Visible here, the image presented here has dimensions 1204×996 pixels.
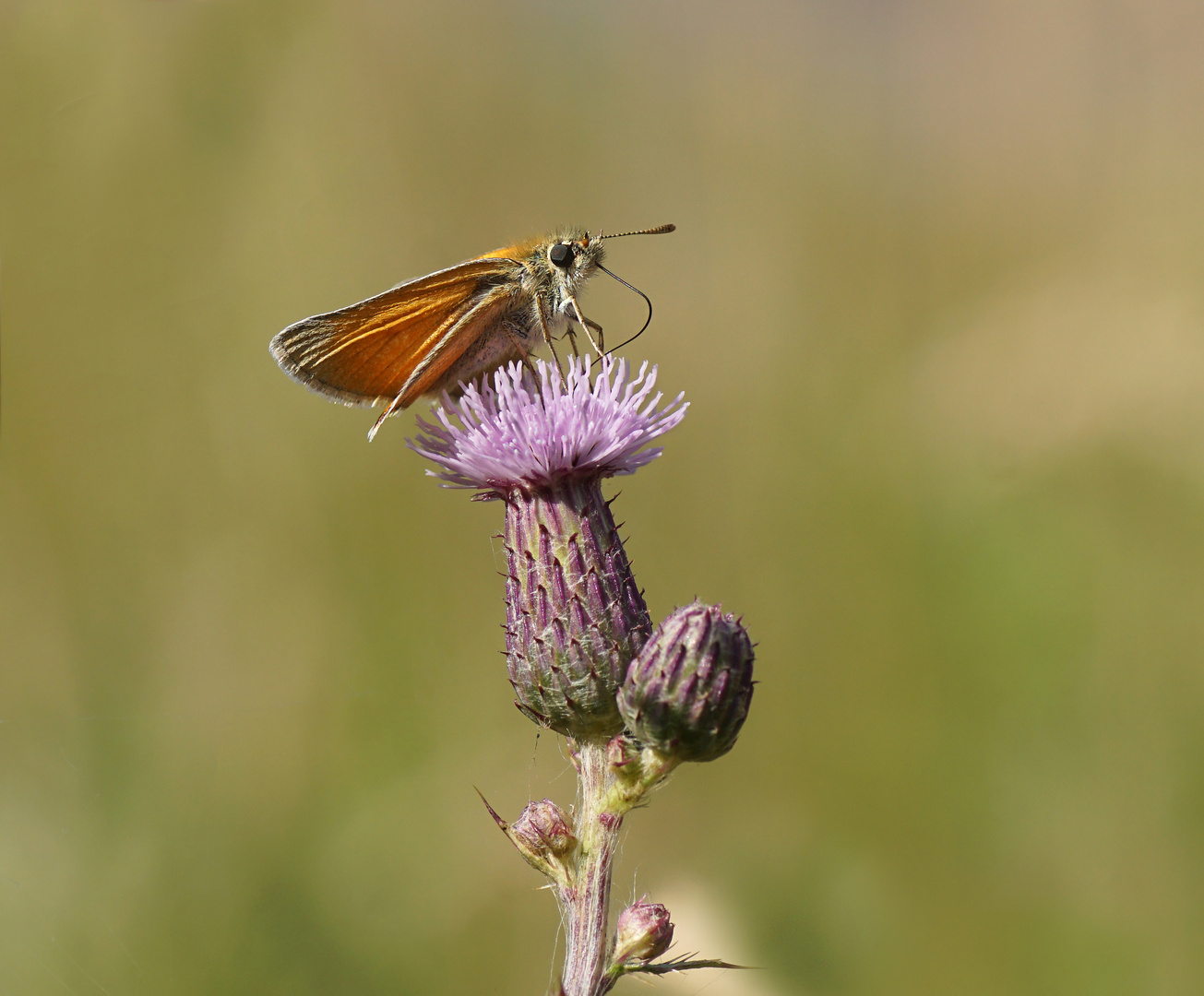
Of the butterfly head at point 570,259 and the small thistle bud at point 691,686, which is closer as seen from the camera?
the small thistle bud at point 691,686

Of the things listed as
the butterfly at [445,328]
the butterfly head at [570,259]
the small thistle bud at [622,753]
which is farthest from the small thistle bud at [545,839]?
the butterfly head at [570,259]

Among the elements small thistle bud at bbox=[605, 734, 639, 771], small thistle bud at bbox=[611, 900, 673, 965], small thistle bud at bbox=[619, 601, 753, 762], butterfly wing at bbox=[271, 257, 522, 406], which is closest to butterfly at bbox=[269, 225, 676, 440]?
butterfly wing at bbox=[271, 257, 522, 406]

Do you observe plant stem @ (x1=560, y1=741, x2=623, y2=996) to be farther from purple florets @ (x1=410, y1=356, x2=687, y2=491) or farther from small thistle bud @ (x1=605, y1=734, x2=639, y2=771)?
purple florets @ (x1=410, y1=356, x2=687, y2=491)

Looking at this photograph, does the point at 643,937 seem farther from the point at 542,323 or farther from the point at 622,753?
the point at 542,323

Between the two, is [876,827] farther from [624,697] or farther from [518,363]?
[518,363]

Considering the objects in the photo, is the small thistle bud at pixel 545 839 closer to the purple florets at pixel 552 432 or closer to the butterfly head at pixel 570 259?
the purple florets at pixel 552 432

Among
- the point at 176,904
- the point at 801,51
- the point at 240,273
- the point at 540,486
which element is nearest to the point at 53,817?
the point at 176,904
